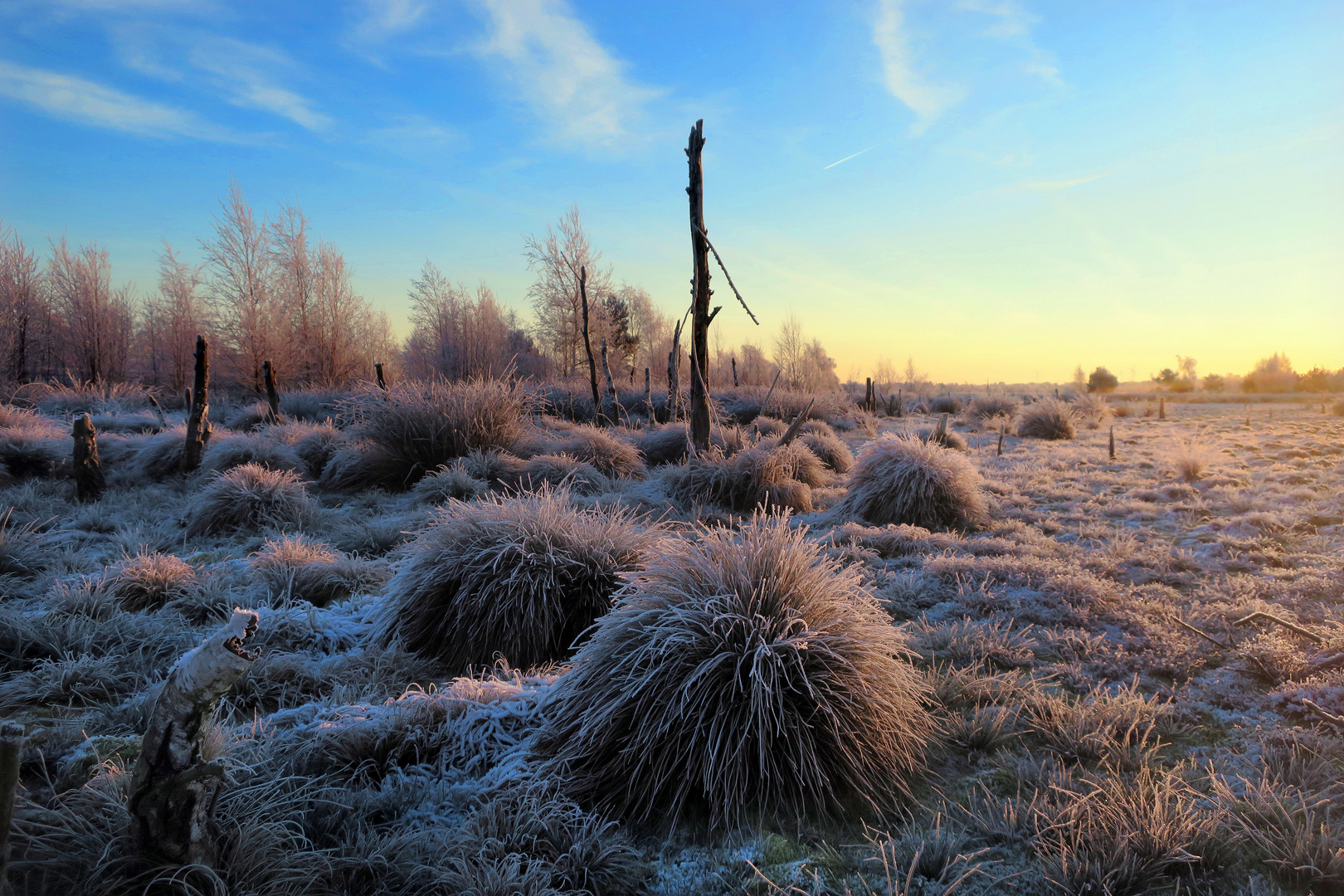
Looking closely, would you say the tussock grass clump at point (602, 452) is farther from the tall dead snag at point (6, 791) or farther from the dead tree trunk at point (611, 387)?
the tall dead snag at point (6, 791)

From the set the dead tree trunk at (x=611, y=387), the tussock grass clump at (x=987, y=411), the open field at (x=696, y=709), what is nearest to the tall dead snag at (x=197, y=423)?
the open field at (x=696, y=709)

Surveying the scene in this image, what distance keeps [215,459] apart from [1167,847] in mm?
10193

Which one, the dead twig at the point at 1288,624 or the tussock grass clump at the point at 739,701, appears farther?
the dead twig at the point at 1288,624

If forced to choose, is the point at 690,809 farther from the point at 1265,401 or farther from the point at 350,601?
the point at 1265,401

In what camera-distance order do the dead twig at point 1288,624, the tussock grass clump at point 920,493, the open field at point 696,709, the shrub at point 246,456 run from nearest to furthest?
the open field at point 696,709
the dead twig at point 1288,624
the tussock grass clump at point 920,493
the shrub at point 246,456

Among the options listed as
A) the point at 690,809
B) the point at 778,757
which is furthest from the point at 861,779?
the point at 690,809

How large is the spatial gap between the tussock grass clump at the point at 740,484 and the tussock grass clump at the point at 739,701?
453 centimetres

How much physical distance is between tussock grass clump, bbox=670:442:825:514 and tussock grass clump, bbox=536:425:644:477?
1493 millimetres

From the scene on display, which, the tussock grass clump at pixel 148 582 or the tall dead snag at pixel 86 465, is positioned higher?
the tall dead snag at pixel 86 465

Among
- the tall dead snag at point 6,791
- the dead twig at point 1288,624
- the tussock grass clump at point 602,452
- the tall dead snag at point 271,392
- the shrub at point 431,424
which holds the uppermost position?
the tall dead snag at point 271,392

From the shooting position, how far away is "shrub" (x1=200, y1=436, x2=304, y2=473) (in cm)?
854

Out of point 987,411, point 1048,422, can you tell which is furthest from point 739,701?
point 987,411

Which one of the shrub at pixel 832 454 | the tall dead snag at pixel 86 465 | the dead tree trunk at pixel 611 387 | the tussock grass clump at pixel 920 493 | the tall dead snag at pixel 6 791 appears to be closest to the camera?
the tall dead snag at pixel 6 791

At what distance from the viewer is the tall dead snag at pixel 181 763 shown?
5.03 feet
